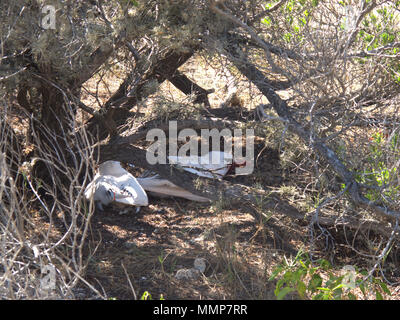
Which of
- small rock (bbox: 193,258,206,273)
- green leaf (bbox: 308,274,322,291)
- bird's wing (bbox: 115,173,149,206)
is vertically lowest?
small rock (bbox: 193,258,206,273)

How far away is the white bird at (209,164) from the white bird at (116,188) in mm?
395

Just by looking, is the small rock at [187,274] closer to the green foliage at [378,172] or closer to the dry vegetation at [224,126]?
the dry vegetation at [224,126]

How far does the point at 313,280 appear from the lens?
3.29m

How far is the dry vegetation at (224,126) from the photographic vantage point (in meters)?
3.57

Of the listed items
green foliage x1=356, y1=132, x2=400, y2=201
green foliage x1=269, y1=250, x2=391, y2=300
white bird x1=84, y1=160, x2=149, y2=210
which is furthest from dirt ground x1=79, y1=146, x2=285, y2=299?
green foliage x1=356, y1=132, x2=400, y2=201

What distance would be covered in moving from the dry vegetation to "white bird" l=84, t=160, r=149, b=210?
14 centimetres

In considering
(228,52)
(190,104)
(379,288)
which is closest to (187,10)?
(228,52)

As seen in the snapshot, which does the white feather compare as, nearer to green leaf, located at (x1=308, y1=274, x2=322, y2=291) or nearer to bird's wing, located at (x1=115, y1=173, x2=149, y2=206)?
bird's wing, located at (x1=115, y1=173, x2=149, y2=206)

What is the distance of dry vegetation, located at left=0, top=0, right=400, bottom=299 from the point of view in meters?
3.57

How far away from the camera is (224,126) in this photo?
4.55 metres

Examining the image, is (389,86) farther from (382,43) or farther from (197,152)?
(197,152)

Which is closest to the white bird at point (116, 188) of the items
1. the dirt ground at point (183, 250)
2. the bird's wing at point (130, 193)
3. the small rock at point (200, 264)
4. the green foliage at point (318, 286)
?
the bird's wing at point (130, 193)

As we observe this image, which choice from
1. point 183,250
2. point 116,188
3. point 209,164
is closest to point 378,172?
point 183,250

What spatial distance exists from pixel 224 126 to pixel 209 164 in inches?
19.8
